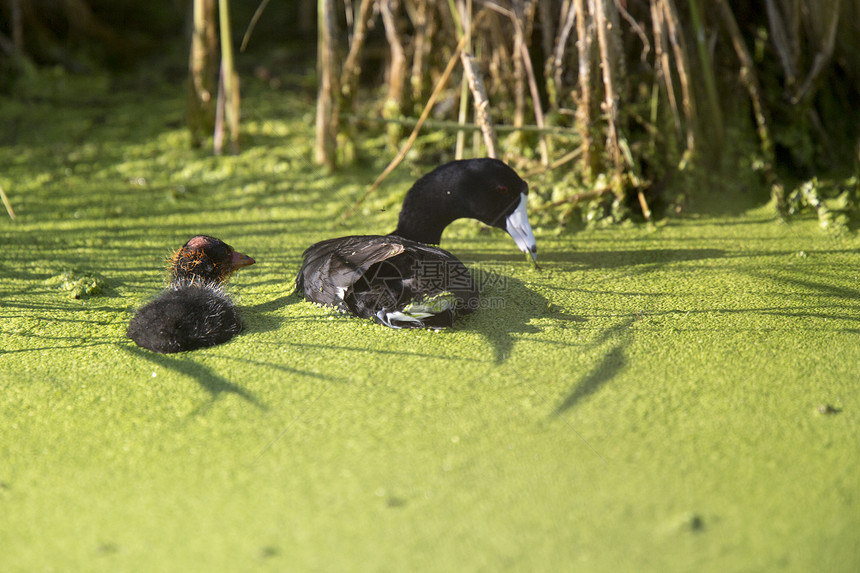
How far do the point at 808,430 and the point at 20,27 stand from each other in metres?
4.99

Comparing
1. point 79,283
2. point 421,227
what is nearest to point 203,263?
point 79,283

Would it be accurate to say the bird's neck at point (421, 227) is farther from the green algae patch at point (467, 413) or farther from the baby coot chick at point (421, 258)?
the green algae patch at point (467, 413)

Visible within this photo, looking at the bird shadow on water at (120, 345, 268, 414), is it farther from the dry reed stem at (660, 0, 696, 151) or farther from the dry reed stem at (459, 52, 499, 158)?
the dry reed stem at (660, 0, 696, 151)

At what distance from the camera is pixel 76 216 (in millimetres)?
3498

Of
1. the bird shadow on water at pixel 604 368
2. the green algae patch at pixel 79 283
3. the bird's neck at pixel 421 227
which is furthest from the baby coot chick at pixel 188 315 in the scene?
the bird shadow on water at pixel 604 368

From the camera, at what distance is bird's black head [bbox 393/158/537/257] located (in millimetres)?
2846

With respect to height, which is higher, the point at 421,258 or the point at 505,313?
the point at 421,258

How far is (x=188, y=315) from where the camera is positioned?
241cm

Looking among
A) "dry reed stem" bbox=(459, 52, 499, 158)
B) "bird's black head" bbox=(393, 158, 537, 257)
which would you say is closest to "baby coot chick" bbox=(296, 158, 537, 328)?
"bird's black head" bbox=(393, 158, 537, 257)

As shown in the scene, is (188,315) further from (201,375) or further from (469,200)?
(469,200)

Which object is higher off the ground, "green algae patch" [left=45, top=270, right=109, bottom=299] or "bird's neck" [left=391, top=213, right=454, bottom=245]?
"bird's neck" [left=391, top=213, right=454, bottom=245]

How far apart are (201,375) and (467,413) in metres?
0.85

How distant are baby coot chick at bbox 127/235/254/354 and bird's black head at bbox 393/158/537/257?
0.78m

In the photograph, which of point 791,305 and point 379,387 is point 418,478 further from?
point 791,305
